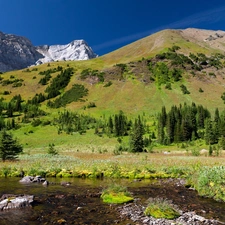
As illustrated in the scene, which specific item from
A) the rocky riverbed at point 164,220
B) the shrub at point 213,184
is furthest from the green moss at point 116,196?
the shrub at point 213,184

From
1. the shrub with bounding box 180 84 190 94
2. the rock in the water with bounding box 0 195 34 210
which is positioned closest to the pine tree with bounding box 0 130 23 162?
the rock in the water with bounding box 0 195 34 210

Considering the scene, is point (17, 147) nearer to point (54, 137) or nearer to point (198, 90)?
point (54, 137)

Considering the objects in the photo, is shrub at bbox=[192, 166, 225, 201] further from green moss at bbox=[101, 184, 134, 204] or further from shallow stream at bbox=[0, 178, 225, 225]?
green moss at bbox=[101, 184, 134, 204]

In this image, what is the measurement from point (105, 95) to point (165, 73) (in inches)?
1991

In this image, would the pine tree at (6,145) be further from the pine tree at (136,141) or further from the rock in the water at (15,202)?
the pine tree at (136,141)

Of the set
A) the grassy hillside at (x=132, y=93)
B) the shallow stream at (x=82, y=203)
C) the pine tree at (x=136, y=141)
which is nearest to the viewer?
the shallow stream at (x=82, y=203)

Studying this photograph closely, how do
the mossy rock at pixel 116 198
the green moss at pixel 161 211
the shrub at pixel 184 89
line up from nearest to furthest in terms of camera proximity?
1. the green moss at pixel 161 211
2. the mossy rock at pixel 116 198
3. the shrub at pixel 184 89

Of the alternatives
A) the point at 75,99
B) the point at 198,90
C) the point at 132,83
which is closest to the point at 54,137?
the point at 75,99

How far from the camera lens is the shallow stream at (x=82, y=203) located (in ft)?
48.8

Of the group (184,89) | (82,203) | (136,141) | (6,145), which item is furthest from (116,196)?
(184,89)

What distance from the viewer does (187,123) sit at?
96.9 m

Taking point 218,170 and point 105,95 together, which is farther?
point 105,95

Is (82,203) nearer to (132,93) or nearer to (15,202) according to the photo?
(15,202)

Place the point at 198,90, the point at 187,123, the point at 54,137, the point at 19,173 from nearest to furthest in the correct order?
the point at 19,173 → the point at 187,123 → the point at 54,137 → the point at 198,90
